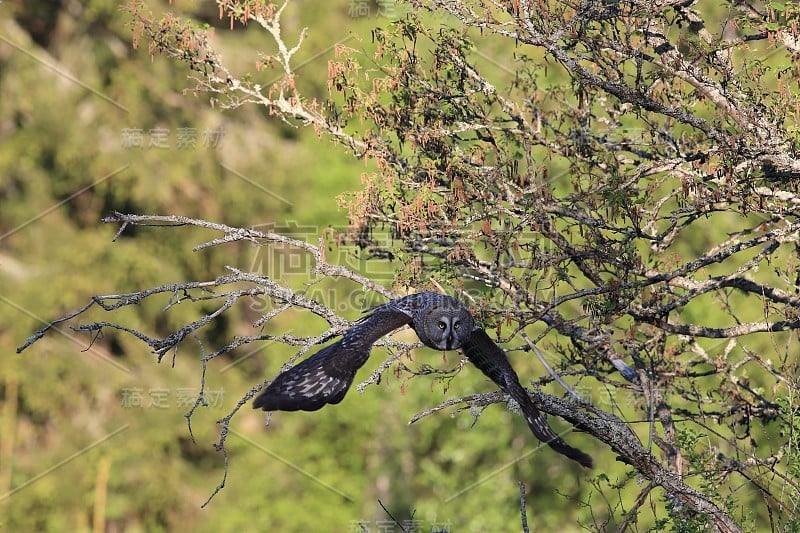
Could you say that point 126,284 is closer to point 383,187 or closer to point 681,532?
point 383,187

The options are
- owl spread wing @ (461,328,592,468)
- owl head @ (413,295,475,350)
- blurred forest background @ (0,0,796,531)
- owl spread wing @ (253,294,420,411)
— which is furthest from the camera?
blurred forest background @ (0,0,796,531)

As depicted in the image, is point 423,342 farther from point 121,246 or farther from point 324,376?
point 121,246

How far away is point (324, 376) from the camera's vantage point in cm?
685

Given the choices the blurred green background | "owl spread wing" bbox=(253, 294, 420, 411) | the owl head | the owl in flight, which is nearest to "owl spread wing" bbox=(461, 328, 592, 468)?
the owl in flight

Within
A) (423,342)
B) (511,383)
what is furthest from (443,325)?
(511,383)

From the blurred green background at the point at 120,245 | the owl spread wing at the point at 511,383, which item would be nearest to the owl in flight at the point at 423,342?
the owl spread wing at the point at 511,383

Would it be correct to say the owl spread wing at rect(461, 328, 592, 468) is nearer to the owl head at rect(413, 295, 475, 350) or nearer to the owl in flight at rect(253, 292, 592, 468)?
the owl in flight at rect(253, 292, 592, 468)

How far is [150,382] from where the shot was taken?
2395 centimetres

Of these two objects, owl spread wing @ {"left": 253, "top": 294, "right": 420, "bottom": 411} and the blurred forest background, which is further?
the blurred forest background

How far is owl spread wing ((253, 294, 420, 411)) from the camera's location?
21.6 ft

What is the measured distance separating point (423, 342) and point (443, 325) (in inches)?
8.4

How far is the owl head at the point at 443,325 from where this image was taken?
7.45 m

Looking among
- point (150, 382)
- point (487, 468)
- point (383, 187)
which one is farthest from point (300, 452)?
point (383, 187)

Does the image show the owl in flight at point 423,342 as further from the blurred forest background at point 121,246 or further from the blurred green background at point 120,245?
the blurred green background at point 120,245
